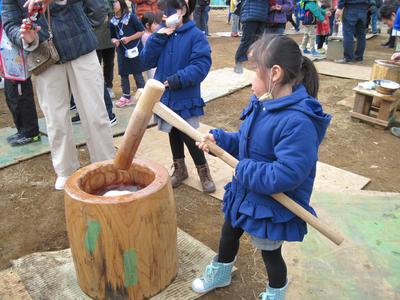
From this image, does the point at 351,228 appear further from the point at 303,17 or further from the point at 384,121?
the point at 303,17

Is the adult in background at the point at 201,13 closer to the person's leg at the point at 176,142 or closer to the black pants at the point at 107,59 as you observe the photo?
the black pants at the point at 107,59

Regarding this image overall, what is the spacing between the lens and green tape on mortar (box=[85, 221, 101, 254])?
186cm

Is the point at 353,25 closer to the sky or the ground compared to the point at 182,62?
closer to the ground

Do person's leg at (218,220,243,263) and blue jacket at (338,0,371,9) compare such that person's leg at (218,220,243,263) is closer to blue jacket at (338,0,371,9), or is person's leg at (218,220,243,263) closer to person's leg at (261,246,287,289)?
person's leg at (261,246,287,289)

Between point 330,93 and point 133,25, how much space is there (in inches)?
116

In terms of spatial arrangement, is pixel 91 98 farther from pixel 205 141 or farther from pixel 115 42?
pixel 115 42

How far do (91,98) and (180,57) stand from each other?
77 cm

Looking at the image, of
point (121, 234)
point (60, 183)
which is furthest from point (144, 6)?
point (121, 234)

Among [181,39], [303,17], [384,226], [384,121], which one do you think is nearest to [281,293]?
[384,226]

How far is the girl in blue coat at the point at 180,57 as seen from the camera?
282cm

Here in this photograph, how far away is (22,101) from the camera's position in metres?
3.95

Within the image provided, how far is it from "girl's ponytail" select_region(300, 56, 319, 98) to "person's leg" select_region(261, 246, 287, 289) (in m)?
0.73

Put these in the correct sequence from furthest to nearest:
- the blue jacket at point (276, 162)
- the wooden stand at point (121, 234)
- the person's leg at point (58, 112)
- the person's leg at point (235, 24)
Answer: the person's leg at point (235, 24) < the person's leg at point (58, 112) < the wooden stand at point (121, 234) < the blue jacket at point (276, 162)

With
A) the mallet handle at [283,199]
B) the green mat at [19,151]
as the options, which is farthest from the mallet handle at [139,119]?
the green mat at [19,151]
